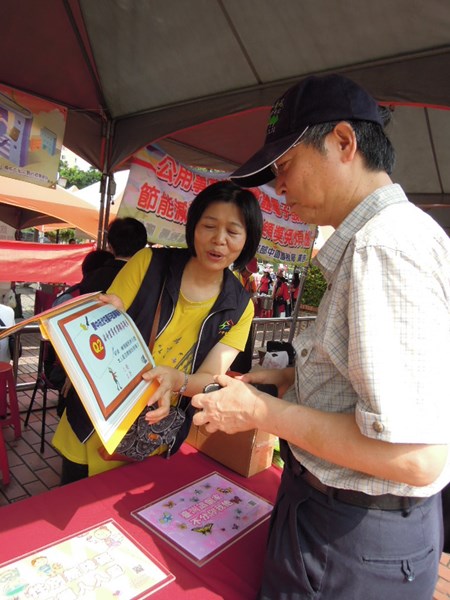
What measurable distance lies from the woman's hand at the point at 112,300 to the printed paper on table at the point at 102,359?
0.03 metres

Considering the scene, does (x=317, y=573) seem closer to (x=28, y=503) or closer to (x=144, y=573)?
(x=144, y=573)

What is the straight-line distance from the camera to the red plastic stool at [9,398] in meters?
3.49

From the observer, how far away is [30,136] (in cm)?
337

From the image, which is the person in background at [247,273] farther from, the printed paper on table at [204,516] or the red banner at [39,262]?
the red banner at [39,262]

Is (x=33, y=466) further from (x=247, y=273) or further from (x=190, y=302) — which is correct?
(x=247, y=273)

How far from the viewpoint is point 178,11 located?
2.71 meters

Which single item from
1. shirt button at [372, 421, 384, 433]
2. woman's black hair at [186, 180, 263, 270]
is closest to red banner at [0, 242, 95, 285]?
woman's black hair at [186, 180, 263, 270]

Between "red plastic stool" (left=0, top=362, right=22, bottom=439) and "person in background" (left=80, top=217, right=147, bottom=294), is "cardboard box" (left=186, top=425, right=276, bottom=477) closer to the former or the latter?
"person in background" (left=80, top=217, right=147, bottom=294)

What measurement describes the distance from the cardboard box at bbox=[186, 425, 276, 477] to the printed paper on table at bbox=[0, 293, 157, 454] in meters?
0.70

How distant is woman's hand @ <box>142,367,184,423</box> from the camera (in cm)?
141

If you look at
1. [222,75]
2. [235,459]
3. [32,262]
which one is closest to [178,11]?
[222,75]

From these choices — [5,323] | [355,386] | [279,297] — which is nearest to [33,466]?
[5,323]

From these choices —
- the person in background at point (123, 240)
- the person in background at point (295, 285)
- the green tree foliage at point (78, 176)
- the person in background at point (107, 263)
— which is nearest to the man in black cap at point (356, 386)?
the person in background at point (107, 263)

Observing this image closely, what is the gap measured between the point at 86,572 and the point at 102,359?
2.23 feet
